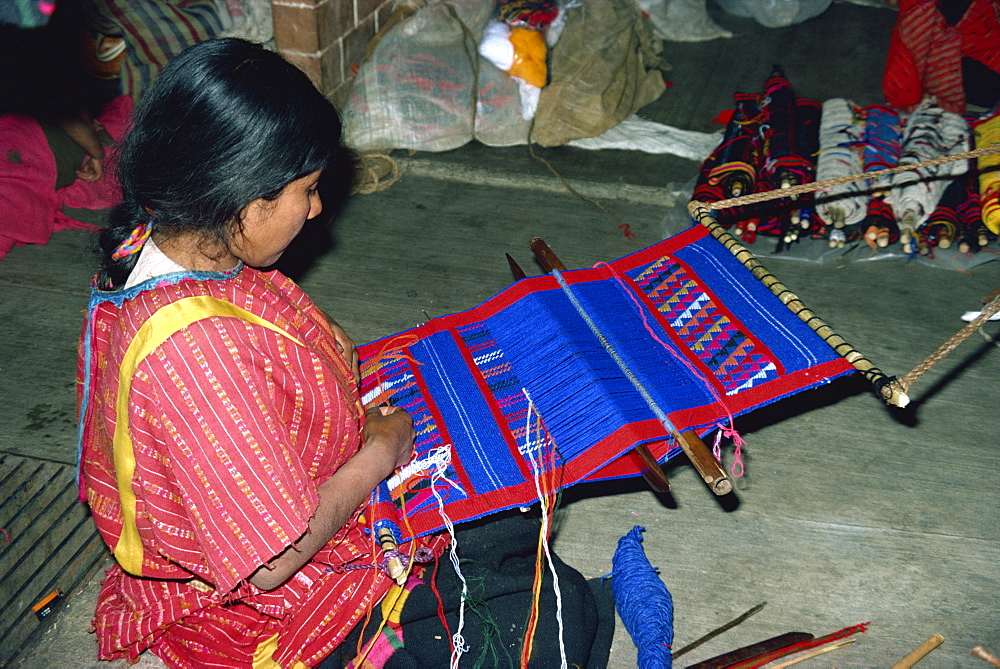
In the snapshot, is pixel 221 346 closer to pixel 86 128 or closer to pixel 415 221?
pixel 415 221

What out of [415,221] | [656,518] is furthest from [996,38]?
[656,518]

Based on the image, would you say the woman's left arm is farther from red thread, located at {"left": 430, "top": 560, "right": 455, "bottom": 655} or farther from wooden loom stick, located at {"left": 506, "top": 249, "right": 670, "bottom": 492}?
wooden loom stick, located at {"left": 506, "top": 249, "right": 670, "bottom": 492}

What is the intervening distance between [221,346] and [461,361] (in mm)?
826

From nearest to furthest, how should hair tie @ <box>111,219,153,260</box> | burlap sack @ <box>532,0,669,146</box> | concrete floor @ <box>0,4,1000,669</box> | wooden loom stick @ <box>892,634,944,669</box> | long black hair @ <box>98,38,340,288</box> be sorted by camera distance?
long black hair @ <box>98,38,340,288</box>
hair tie @ <box>111,219,153,260</box>
wooden loom stick @ <box>892,634,944,669</box>
concrete floor @ <box>0,4,1000,669</box>
burlap sack @ <box>532,0,669,146</box>

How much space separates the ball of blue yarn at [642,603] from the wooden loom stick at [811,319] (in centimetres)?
74

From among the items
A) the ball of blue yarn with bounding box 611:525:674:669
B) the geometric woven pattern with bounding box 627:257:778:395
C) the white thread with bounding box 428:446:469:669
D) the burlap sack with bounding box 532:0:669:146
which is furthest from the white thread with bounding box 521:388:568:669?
the burlap sack with bounding box 532:0:669:146

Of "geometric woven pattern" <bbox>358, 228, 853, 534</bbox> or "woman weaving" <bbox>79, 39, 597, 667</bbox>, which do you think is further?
"geometric woven pattern" <bbox>358, 228, 853, 534</bbox>

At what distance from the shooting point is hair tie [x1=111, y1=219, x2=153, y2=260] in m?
1.33

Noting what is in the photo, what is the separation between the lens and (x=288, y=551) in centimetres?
133

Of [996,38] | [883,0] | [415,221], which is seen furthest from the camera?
[883,0]

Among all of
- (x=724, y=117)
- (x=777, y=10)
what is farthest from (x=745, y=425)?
(x=777, y=10)

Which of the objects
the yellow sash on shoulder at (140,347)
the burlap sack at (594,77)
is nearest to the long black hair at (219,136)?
the yellow sash on shoulder at (140,347)

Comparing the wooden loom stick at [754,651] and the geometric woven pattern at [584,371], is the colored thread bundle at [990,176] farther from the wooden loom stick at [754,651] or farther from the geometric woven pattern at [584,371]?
the wooden loom stick at [754,651]

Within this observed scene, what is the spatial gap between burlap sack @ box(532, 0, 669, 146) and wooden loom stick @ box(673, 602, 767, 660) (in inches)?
123
